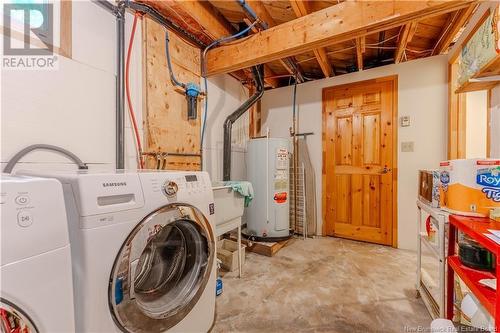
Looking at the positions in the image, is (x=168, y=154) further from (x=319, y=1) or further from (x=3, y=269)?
(x=319, y=1)

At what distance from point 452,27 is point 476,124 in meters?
1.56

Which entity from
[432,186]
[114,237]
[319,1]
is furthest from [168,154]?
[432,186]

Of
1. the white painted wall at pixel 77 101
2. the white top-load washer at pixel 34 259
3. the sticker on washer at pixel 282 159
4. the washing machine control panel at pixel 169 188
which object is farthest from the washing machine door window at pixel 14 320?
the sticker on washer at pixel 282 159

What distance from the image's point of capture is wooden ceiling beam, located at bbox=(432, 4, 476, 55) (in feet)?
6.11

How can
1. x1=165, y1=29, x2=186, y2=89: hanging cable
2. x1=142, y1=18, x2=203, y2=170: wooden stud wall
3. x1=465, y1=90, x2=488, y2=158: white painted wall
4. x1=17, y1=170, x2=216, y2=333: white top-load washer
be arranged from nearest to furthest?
x1=17, y1=170, x2=216, y2=333: white top-load washer, x1=142, y1=18, x2=203, y2=170: wooden stud wall, x1=165, y1=29, x2=186, y2=89: hanging cable, x1=465, y1=90, x2=488, y2=158: white painted wall

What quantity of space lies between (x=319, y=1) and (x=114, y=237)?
228 centimetres

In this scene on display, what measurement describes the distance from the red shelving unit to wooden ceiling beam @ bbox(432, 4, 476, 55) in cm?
162

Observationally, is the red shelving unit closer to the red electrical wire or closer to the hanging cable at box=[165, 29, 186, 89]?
the red electrical wire

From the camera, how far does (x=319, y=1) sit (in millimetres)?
1947

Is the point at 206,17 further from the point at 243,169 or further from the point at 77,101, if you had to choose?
the point at 243,169

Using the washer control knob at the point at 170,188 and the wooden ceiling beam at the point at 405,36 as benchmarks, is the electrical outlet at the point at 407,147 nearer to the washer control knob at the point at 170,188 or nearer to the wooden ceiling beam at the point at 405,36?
the wooden ceiling beam at the point at 405,36

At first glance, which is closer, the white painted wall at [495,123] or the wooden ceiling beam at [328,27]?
the wooden ceiling beam at [328,27]

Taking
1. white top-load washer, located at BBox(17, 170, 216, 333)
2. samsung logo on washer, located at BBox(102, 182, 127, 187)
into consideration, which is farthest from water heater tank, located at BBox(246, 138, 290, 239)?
samsung logo on washer, located at BBox(102, 182, 127, 187)

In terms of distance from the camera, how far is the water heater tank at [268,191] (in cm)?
276
